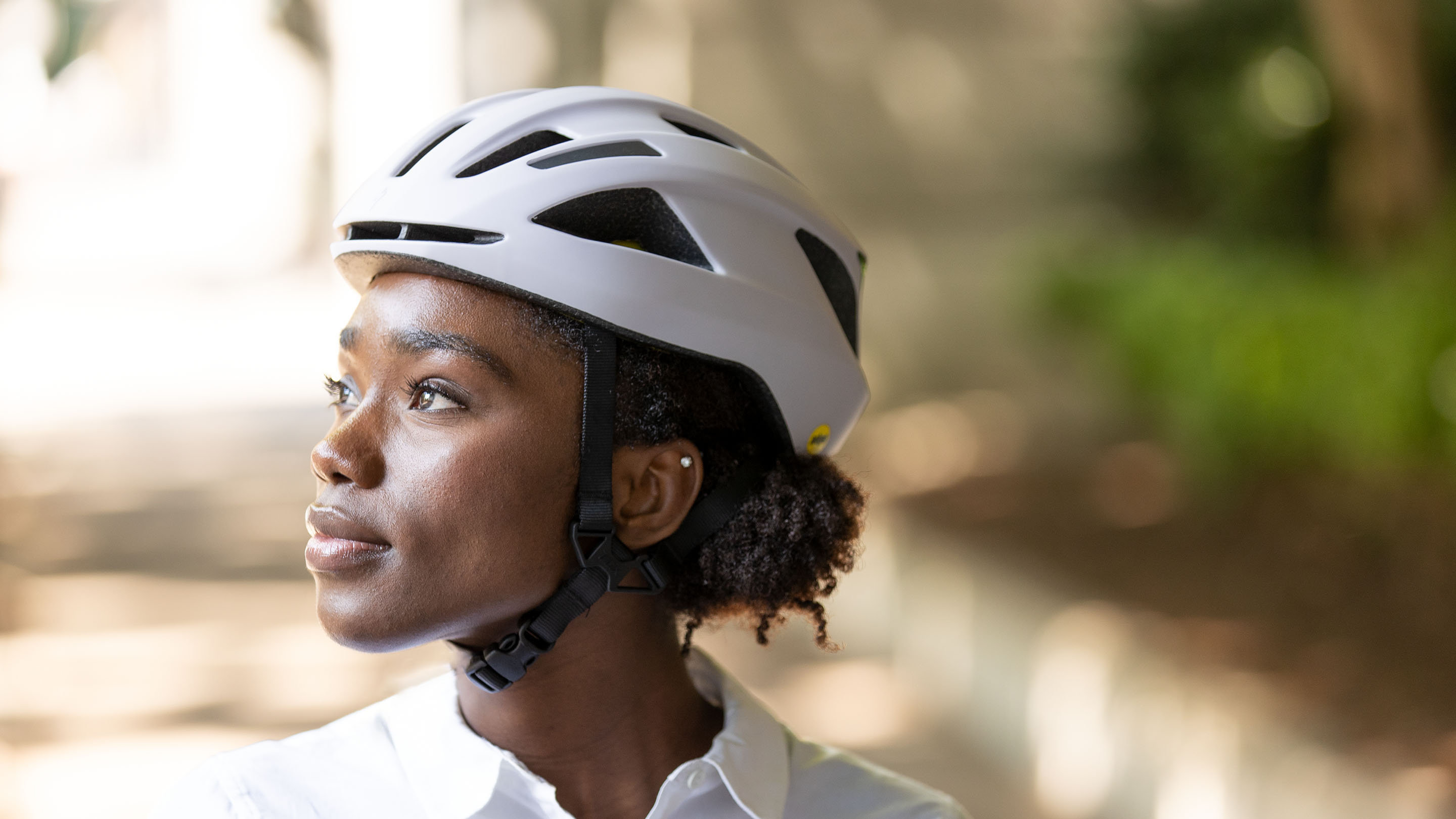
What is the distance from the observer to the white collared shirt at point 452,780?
167 cm

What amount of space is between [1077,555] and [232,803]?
6.92 m

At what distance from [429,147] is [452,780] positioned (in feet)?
2.95

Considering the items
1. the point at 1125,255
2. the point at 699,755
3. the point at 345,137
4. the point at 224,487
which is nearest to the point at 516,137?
the point at 699,755

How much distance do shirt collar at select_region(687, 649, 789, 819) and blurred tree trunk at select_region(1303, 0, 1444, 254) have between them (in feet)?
24.6

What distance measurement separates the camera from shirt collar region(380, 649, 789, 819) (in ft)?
5.53

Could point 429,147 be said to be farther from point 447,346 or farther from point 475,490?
point 475,490

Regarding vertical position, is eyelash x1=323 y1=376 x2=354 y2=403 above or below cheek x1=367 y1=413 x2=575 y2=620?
above

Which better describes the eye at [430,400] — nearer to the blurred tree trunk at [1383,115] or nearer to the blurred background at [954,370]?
the blurred background at [954,370]

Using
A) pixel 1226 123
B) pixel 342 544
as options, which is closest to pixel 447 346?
pixel 342 544

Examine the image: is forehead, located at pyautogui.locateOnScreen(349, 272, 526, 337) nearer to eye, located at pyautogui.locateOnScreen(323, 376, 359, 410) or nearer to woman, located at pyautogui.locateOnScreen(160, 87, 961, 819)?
woman, located at pyautogui.locateOnScreen(160, 87, 961, 819)

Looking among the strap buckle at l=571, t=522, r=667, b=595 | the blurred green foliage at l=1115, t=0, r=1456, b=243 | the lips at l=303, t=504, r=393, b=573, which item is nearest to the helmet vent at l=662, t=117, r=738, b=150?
the strap buckle at l=571, t=522, r=667, b=595

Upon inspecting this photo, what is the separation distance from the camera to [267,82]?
14500 millimetres

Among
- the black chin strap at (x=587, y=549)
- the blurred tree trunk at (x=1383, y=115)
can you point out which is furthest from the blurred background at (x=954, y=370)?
the black chin strap at (x=587, y=549)

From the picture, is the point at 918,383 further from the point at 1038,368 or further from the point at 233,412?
the point at 233,412
